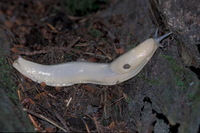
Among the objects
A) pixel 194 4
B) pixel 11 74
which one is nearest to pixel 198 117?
pixel 194 4

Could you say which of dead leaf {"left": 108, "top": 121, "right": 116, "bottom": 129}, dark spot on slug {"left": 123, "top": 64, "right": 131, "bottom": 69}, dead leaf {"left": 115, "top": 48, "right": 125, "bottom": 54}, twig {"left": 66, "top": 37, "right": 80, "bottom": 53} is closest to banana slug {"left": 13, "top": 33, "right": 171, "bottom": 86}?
dark spot on slug {"left": 123, "top": 64, "right": 131, "bottom": 69}

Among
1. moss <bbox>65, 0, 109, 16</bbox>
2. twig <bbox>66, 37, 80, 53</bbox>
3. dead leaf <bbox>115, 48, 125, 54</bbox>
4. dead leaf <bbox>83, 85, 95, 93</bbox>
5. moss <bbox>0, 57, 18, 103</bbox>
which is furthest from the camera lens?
moss <bbox>65, 0, 109, 16</bbox>

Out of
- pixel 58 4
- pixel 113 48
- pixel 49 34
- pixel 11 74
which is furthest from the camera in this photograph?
pixel 58 4

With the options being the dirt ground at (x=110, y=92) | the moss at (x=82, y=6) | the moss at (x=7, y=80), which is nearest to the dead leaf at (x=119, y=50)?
the dirt ground at (x=110, y=92)

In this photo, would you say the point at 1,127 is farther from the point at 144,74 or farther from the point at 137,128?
the point at 144,74

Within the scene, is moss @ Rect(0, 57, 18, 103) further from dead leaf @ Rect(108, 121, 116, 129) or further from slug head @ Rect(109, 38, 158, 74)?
slug head @ Rect(109, 38, 158, 74)

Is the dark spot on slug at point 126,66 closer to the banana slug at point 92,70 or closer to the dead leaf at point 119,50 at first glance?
the banana slug at point 92,70
